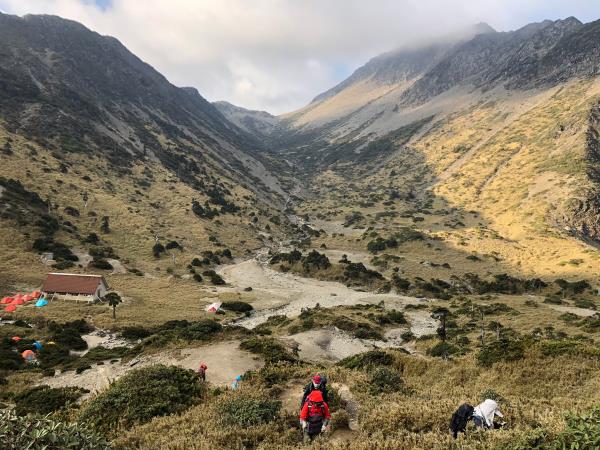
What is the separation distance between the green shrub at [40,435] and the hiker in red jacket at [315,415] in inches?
180

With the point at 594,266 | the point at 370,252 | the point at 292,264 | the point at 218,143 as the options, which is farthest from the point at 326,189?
the point at 594,266

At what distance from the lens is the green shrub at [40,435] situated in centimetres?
722

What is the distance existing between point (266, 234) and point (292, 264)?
84.0ft

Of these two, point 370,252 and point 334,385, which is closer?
point 334,385

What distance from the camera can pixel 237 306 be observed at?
4953cm

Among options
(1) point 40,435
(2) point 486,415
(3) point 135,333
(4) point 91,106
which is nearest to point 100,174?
(4) point 91,106

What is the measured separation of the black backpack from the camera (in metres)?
9.46

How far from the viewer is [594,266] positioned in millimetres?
64250

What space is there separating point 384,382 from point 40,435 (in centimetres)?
1189

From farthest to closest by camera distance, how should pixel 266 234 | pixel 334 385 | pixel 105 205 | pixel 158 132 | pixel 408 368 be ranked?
pixel 158 132, pixel 266 234, pixel 105 205, pixel 408 368, pixel 334 385

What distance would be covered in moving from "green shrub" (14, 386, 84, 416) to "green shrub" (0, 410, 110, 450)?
9745 millimetres

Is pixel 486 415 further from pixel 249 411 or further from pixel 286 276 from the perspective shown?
pixel 286 276

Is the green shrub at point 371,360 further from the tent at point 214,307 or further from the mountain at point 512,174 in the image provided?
the mountain at point 512,174

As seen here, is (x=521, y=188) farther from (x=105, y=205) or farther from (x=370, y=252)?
(x=105, y=205)
